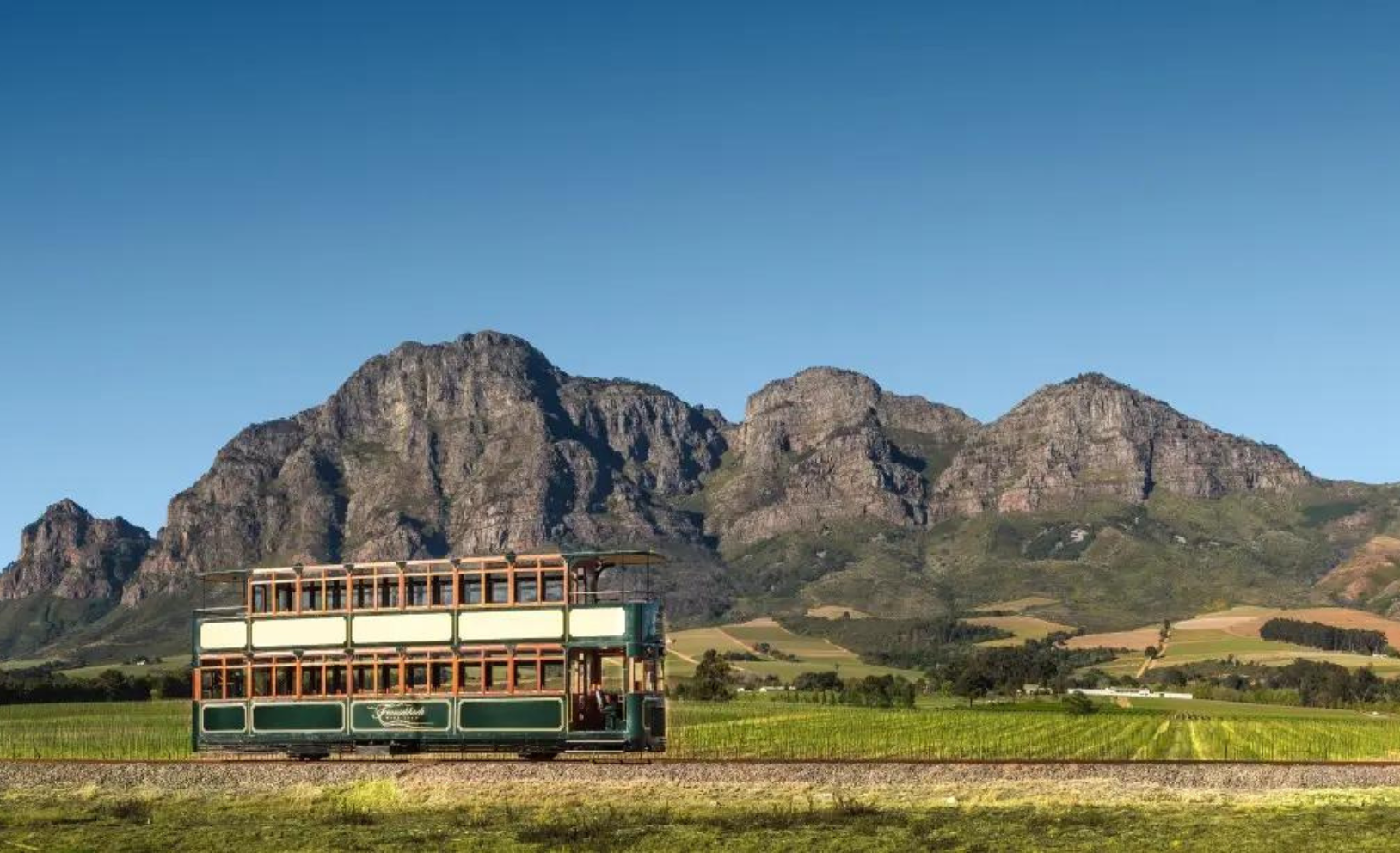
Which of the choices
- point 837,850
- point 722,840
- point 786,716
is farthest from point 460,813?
point 786,716

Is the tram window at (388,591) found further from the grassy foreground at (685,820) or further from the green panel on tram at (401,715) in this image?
the grassy foreground at (685,820)

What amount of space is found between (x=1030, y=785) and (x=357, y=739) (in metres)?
22.6

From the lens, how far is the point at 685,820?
38500mm

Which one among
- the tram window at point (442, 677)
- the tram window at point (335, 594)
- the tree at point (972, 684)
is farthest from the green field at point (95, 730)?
the tree at point (972, 684)

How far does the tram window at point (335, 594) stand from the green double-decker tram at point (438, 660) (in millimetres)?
59

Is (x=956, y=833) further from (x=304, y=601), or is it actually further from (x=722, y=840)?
(x=304, y=601)

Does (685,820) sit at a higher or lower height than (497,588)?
lower

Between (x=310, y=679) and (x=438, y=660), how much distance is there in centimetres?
524

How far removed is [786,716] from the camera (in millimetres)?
95750

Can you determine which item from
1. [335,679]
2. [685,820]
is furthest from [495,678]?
[685,820]

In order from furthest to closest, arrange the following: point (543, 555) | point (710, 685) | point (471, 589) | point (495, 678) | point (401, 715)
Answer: point (710, 685) → point (495, 678) → point (471, 589) → point (401, 715) → point (543, 555)

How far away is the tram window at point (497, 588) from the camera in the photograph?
5353 centimetres

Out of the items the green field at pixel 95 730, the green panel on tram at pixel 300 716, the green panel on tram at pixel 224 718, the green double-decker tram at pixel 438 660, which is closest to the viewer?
the green double-decker tram at pixel 438 660

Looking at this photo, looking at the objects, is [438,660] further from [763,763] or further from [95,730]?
[95,730]
